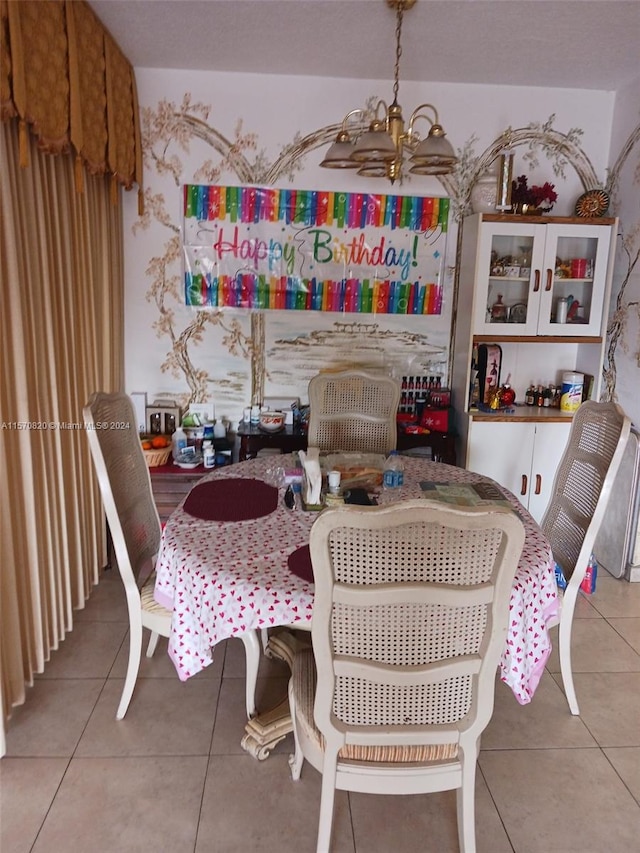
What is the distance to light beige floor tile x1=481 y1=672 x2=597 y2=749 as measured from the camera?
6.88ft

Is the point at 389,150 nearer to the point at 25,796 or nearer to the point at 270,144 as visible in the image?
the point at 270,144

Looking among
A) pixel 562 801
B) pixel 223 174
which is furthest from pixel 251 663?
pixel 223 174

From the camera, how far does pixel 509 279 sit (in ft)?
11.0

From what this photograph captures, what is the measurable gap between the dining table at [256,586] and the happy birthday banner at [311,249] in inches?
65.7

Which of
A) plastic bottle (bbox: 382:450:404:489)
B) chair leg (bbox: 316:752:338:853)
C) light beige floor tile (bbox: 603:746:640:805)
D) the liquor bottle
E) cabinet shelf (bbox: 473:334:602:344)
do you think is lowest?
light beige floor tile (bbox: 603:746:640:805)

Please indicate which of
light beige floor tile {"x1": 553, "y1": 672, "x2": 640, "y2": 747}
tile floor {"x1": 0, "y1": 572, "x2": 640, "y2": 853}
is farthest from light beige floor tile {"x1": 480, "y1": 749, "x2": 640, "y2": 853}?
light beige floor tile {"x1": 553, "y1": 672, "x2": 640, "y2": 747}

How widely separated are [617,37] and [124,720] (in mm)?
3339

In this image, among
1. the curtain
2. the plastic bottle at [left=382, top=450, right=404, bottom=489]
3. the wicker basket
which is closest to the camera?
the curtain

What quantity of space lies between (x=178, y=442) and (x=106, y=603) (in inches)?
34.7

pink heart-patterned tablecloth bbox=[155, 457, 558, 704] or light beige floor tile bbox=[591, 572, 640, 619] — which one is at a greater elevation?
pink heart-patterned tablecloth bbox=[155, 457, 558, 704]

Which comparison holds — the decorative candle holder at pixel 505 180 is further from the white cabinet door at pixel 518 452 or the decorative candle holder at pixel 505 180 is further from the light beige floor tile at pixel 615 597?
the light beige floor tile at pixel 615 597

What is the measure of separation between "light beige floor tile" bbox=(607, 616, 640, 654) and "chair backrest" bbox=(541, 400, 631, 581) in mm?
739

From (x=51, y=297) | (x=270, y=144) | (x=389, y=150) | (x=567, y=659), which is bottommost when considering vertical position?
(x=567, y=659)

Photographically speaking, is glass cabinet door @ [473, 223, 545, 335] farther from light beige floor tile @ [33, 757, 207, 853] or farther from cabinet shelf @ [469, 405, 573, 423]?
light beige floor tile @ [33, 757, 207, 853]
